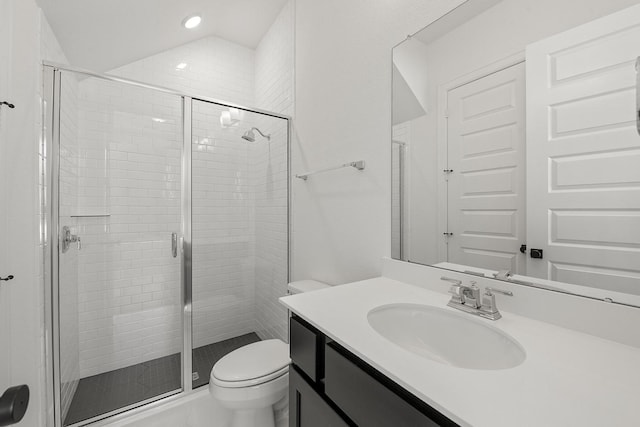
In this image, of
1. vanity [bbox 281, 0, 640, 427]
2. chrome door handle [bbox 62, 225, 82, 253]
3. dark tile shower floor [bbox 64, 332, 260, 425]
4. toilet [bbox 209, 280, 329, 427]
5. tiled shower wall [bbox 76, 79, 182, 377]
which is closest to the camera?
vanity [bbox 281, 0, 640, 427]

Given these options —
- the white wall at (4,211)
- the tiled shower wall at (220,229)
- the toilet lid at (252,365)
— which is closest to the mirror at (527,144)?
the toilet lid at (252,365)

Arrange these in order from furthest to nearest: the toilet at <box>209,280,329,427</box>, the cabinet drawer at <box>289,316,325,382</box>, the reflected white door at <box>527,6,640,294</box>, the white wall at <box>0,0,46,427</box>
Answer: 1. the toilet at <box>209,280,329,427</box>
2. the white wall at <box>0,0,46,427</box>
3. the cabinet drawer at <box>289,316,325,382</box>
4. the reflected white door at <box>527,6,640,294</box>

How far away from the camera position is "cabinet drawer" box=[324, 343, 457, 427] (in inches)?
20.1

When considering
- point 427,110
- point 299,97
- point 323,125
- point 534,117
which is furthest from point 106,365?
point 534,117

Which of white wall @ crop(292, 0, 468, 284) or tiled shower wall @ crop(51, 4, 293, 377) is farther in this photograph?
tiled shower wall @ crop(51, 4, 293, 377)

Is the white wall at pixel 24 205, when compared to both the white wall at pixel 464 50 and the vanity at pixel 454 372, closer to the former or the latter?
the vanity at pixel 454 372

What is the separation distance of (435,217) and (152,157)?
71.0 inches

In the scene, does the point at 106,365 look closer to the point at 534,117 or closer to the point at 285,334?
the point at 285,334

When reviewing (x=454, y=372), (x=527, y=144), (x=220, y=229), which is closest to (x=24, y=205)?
(x=220, y=229)

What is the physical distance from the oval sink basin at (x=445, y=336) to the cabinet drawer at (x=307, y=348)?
0.59 feet

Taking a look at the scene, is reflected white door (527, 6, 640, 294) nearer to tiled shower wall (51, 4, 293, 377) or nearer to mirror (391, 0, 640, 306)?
mirror (391, 0, 640, 306)

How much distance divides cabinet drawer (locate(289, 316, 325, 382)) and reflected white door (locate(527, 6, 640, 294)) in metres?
0.69

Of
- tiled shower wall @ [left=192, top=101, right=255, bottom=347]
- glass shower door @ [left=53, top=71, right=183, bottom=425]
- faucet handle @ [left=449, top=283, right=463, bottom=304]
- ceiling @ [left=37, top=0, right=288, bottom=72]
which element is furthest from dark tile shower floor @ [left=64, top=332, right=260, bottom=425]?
ceiling @ [left=37, top=0, right=288, bottom=72]

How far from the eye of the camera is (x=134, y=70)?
2.23 metres
